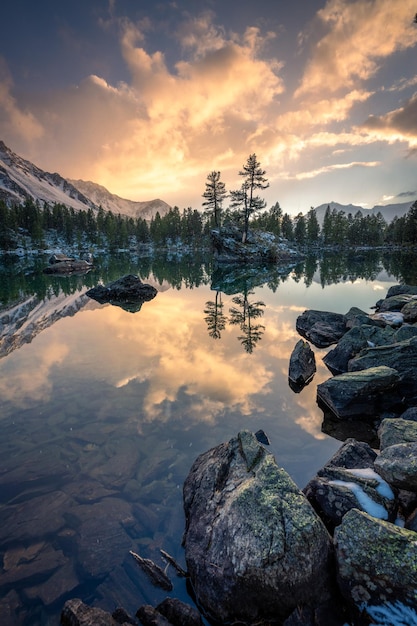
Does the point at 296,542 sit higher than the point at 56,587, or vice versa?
the point at 296,542

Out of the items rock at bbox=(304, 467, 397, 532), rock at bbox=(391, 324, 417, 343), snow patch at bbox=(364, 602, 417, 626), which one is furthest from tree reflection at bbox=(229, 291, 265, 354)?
snow patch at bbox=(364, 602, 417, 626)

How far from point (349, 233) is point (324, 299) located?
127m

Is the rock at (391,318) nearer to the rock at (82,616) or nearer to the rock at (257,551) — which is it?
the rock at (257,551)

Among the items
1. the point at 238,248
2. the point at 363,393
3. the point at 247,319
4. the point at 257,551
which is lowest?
the point at 247,319

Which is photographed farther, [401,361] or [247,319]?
[247,319]

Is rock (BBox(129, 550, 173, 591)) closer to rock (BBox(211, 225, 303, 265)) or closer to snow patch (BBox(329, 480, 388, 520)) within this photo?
snow patch (BBox(329, 480, 388, 520))

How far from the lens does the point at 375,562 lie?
3734 mm

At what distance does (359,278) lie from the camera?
42.0 metres

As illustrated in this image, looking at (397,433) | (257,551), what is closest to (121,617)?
(257,551)

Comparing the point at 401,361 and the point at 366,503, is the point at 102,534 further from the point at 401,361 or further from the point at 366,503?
the point at 401,361

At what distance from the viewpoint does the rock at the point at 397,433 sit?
6203mm

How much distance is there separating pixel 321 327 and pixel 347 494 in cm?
1342

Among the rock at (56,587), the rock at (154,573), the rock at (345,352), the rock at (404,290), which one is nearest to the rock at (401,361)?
the rock at (345,352)

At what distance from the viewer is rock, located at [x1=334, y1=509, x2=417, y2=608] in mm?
3516
